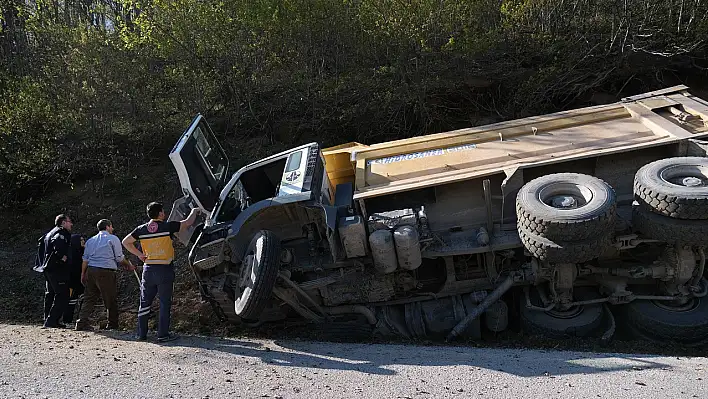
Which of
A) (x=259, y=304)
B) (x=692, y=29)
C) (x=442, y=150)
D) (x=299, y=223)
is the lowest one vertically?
(x=259, y=304)

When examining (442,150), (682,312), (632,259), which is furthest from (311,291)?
(682,312)

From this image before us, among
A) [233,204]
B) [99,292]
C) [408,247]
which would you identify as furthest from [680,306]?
[99,292]

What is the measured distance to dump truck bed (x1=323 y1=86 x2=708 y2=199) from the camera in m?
6.06

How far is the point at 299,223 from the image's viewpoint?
6.38 meters

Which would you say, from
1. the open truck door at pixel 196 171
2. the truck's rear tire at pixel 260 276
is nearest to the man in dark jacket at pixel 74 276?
the open truck door at pixel 196 171

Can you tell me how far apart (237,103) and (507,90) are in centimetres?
523

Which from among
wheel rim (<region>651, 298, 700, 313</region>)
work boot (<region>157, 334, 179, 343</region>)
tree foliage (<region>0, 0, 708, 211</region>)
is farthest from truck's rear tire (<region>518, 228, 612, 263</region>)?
tree foliage (<region>0, 0, 708, 211</region>)

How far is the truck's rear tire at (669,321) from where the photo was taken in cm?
566

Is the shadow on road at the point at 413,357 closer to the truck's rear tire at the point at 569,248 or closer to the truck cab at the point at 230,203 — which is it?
the truck cab at the point at 230,203

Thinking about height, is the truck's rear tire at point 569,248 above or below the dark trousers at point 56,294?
above

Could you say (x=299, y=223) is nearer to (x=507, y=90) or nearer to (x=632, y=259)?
(x=632, y=259)

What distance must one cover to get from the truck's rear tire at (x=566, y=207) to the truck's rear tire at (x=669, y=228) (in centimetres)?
36

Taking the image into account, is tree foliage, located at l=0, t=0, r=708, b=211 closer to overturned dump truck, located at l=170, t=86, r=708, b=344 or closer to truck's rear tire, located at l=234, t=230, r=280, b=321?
overturned dump truck, located at l=170, t=86, r=708, b=344

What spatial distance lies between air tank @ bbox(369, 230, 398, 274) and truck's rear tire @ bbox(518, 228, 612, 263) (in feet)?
4.36
